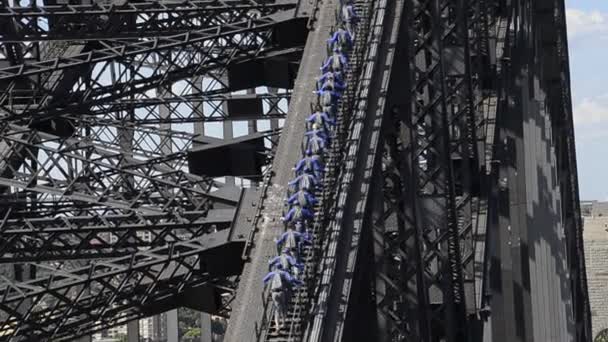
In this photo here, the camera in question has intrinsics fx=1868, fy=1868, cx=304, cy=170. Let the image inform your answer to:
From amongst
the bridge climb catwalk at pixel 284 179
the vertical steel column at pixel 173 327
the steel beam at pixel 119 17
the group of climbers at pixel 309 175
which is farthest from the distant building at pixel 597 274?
the group of climbers at pixel 309 175

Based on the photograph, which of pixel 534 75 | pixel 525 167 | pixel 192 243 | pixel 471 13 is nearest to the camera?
pixel 192 243

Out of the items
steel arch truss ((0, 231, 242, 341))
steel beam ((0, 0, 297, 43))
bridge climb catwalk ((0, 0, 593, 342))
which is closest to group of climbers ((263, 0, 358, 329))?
bridge climb catwalk ((0, 0, 593, 342))

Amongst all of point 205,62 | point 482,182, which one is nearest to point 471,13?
point 482,182

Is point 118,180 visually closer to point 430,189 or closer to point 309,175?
point 430,189

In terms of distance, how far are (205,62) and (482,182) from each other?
687 cm

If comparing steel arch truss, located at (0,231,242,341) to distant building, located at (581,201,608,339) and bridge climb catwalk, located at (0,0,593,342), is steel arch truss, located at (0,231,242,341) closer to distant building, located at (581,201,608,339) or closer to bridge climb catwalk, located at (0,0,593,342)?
bridge climb catwalk, located at (0,0,593,342)

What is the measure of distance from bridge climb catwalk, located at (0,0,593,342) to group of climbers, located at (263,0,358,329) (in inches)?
1.1

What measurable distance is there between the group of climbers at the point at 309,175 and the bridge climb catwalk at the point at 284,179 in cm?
3

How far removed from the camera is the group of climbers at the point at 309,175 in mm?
19312

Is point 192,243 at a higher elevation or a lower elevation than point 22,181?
lower

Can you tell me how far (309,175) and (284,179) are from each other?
2.22 ft

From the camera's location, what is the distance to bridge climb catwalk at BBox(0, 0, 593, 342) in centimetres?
2111

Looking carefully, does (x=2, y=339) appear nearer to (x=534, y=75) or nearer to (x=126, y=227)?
(x=126, y=227)

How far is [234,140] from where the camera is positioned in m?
27.9
